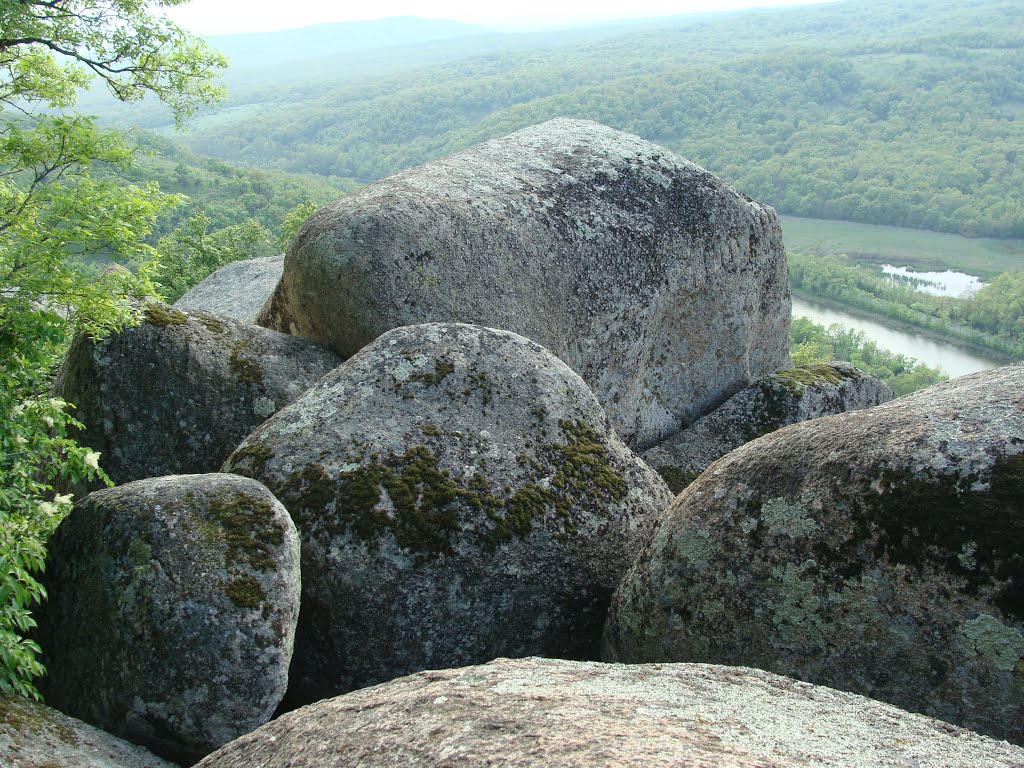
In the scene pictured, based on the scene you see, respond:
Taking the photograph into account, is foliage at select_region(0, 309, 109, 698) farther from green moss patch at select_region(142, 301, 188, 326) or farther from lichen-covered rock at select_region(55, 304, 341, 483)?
green moss patch at select_region(142, 301, 188, 326)

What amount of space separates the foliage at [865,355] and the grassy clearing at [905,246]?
28.8m

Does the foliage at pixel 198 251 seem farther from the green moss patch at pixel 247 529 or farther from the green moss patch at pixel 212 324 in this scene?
the green moss patch at pixel 247 529

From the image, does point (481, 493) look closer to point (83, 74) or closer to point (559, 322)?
point (559, 322)

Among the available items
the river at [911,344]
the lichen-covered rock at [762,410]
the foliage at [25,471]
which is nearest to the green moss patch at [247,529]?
the foliage at [25,471]

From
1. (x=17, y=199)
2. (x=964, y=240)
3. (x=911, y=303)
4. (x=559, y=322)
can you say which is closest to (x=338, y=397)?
(x=559, y=322)

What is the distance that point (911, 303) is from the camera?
88.5m

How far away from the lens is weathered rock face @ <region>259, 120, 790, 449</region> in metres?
11.2

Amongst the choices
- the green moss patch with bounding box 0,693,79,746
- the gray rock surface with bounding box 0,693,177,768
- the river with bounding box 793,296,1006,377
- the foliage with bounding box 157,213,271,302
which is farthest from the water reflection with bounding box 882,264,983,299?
the green moss patch with bounding box 0,693,79,746

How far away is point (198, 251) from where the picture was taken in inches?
1257

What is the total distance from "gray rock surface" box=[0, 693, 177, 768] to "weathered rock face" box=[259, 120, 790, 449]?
5.88 m

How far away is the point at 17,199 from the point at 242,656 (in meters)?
10.5

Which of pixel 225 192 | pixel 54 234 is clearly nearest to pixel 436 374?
pixel 54 234

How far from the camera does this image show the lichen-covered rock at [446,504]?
7500 mm

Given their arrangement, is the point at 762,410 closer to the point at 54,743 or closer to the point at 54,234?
the point at 54,234
